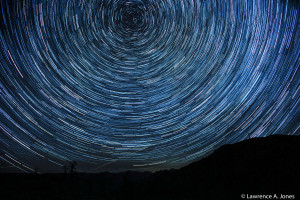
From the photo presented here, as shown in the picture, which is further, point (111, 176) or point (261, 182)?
point (111, 176)

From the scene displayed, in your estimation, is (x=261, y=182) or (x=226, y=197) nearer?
(x=226, y=197)

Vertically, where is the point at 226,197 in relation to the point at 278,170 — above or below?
below

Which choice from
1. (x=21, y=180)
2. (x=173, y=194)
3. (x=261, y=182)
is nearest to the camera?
(x=261, y=182)

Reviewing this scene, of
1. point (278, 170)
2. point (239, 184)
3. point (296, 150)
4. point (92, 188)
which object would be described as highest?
point (296, 150)

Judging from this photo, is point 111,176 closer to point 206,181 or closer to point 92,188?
point 92,188

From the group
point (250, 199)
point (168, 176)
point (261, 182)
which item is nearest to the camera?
point (250, 199)

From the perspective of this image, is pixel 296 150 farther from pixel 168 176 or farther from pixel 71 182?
pixel 71 182

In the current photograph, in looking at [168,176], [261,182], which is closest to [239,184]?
[261,182]

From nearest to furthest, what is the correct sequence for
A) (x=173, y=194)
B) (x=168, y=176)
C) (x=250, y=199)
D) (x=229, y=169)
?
(x=250, y=199) → (x=173, y=194) → (x=229, y=169) → (x=168, y=176)

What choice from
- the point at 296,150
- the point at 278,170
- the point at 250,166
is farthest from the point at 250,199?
→ the point at 296,150
